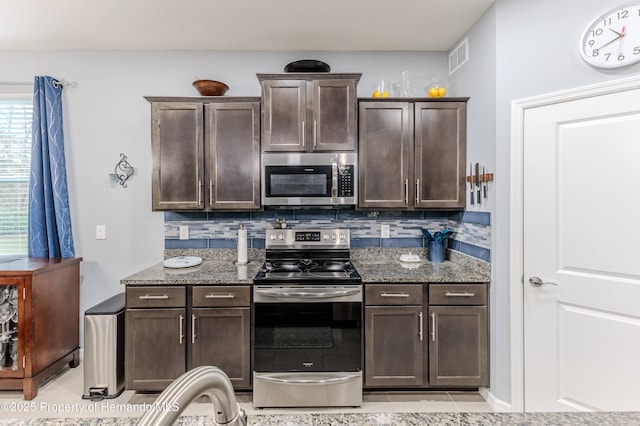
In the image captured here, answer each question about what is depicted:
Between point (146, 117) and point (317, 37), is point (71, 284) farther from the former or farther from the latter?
point (317, 37)

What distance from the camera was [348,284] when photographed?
2.39 meters

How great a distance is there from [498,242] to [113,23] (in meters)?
3.27

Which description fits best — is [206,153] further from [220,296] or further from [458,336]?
[458,336]

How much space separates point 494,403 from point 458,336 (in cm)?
49

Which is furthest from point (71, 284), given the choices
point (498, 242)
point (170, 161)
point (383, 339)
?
point (498, 242)

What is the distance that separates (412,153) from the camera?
2770 millimetres

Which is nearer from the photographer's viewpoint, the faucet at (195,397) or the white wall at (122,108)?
the faucet at (195,397)

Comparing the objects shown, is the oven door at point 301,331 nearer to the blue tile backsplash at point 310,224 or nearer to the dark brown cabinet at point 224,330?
the dark brown cabinet at point 224,330

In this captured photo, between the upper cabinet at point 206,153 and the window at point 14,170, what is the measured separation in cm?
140

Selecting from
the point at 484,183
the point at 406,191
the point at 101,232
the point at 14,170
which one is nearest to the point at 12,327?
the point at 101,232

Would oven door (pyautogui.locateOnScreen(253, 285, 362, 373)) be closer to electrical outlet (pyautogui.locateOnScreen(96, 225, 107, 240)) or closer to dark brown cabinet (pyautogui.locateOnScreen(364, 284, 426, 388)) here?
dark brown cabinet (pyautogui.locateOnScreen(364, 284, 426, 388))

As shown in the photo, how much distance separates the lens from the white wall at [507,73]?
79.6 inches

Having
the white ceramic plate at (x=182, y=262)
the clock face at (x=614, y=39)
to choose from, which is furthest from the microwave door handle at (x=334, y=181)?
the clock face at (x=614, y=39)

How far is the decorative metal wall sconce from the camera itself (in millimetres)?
3076
